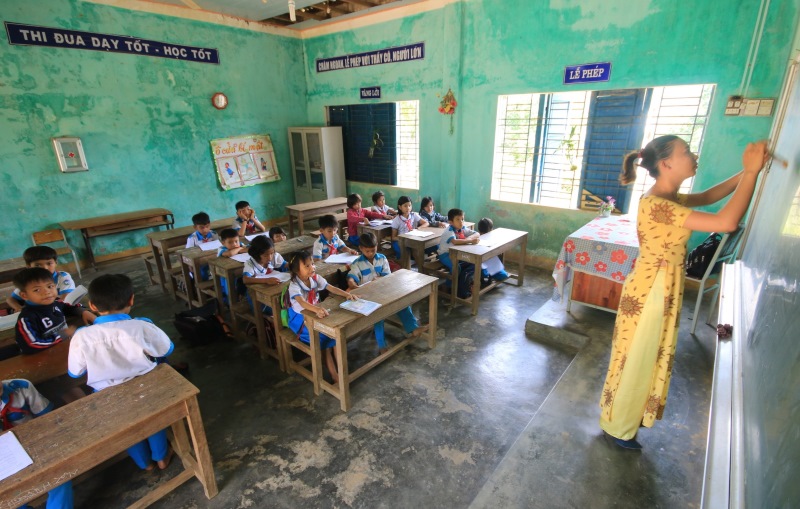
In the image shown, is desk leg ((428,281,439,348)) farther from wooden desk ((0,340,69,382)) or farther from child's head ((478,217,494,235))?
wooden desk ((0,340,69,382))

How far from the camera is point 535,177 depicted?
540cm

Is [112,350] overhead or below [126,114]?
below

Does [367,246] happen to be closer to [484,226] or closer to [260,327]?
[260,327]

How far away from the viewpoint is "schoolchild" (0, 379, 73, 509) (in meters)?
1.82

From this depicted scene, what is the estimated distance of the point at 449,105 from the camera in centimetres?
577

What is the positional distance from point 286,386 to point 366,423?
31.5 inches

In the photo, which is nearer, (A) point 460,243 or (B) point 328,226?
(B) point 328,226

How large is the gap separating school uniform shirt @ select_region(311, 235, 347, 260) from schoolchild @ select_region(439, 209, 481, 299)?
4.00 feet

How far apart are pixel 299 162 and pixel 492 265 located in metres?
4.95

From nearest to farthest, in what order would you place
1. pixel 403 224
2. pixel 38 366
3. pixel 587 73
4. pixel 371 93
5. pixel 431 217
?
pixel 38 366, pixel 587 73, pixel 403 224, pixel 431 217, pixel 371 93

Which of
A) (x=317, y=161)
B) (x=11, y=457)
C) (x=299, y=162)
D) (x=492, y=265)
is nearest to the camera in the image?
(x=11, y=457)

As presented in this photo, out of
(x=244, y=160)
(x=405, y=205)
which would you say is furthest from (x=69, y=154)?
(x=405, y=205)

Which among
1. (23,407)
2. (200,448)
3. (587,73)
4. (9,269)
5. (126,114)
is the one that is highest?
(587,73)

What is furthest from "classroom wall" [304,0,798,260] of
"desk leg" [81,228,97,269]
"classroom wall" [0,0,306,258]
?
"desk leg" [81,228,97,269]
